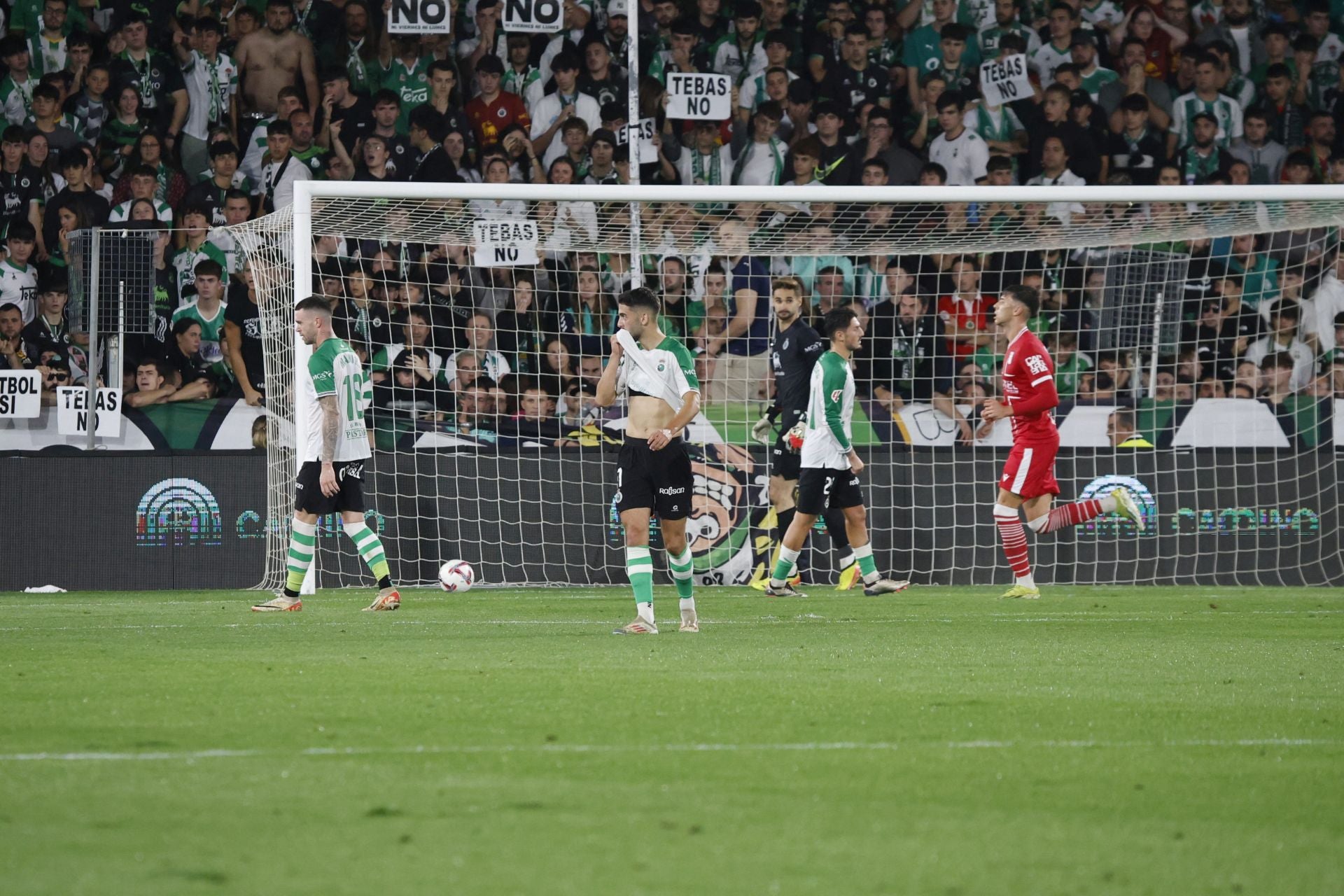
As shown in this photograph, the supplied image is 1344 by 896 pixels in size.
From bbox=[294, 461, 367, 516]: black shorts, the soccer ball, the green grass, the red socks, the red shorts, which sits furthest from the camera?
the soccer ball

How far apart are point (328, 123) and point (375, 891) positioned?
48.5 ft

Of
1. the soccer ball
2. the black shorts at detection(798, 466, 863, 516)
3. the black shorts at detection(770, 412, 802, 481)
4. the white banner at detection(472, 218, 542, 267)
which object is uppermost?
A: the white banner at detection(472, 218, 542, 267)

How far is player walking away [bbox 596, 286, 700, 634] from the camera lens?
8914mm

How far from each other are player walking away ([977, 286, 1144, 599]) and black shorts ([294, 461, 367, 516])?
4499 millimetres

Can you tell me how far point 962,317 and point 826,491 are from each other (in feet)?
15.7

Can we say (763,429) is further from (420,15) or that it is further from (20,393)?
(420,15)

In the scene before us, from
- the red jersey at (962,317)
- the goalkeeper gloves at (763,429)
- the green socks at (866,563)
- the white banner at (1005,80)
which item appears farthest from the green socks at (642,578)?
the white banner at (1005,80)

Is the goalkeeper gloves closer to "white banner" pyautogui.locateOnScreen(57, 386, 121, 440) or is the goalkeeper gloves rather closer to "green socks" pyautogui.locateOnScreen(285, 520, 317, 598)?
"green socks" pyautogui.locateOnScreen(285, 520, 317, 598)

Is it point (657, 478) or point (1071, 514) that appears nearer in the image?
point (657, 478)

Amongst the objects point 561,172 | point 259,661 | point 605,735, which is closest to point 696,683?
point 605,735

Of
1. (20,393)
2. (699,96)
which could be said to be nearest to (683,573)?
(20,393)

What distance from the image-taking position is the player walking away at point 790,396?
519 inches

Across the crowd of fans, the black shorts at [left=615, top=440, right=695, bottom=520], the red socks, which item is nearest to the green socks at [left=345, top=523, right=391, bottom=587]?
the black shorts at [left=615, top=440, right=695, bottom=520]

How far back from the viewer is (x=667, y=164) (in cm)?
1755
